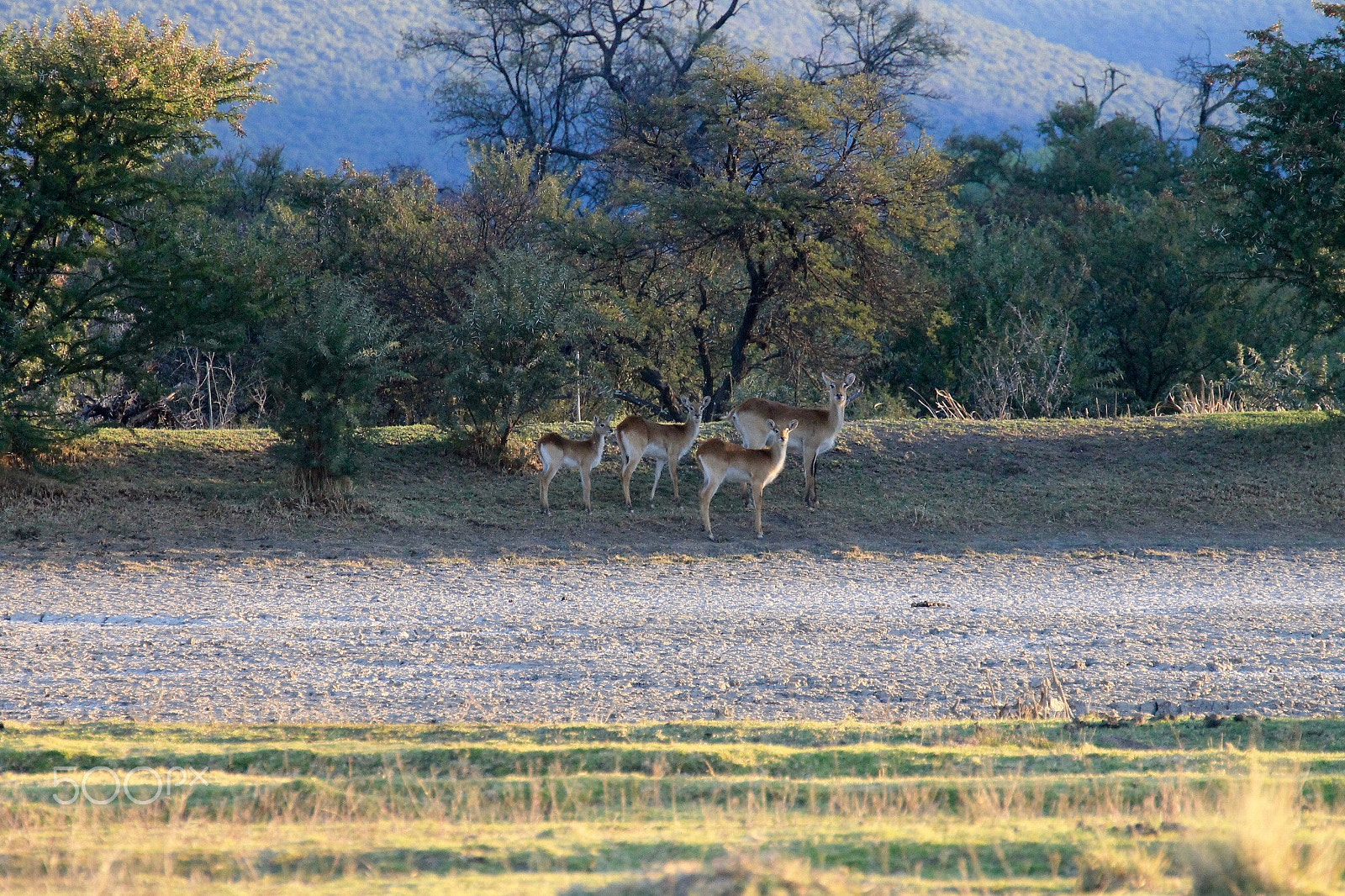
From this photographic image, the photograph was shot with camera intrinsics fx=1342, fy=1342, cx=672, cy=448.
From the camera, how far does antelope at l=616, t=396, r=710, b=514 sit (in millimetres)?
16203

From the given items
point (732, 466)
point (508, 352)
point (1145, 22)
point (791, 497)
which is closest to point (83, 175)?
point (508, 352)

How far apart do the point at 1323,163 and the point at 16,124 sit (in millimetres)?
16176

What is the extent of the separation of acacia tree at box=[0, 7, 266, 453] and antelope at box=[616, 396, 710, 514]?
511 cm

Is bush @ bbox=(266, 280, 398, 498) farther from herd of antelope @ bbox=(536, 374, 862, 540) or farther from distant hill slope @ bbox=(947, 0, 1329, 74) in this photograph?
distant hill slope @ bbox=(947, 0, 1329, 74)

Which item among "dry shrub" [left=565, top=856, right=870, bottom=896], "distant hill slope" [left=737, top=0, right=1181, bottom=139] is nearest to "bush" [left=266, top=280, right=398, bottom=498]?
"dry shrub" [left=565, top=856, right=870, bottom=896]

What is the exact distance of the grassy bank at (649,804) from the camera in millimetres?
4316

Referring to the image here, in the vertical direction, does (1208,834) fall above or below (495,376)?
below

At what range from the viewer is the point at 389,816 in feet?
17.0

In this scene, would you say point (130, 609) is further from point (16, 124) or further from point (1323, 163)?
point (1323, 163)

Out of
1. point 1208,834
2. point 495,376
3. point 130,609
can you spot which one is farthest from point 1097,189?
point 1208,834

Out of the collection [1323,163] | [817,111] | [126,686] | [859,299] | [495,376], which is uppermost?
[817,111]

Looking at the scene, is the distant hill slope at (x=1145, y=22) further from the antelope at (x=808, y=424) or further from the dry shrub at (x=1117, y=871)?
the dry shrub at (x=1117, y=871)

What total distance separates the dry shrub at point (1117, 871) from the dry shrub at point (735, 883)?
2.56 feet

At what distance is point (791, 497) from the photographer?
16734 mm
